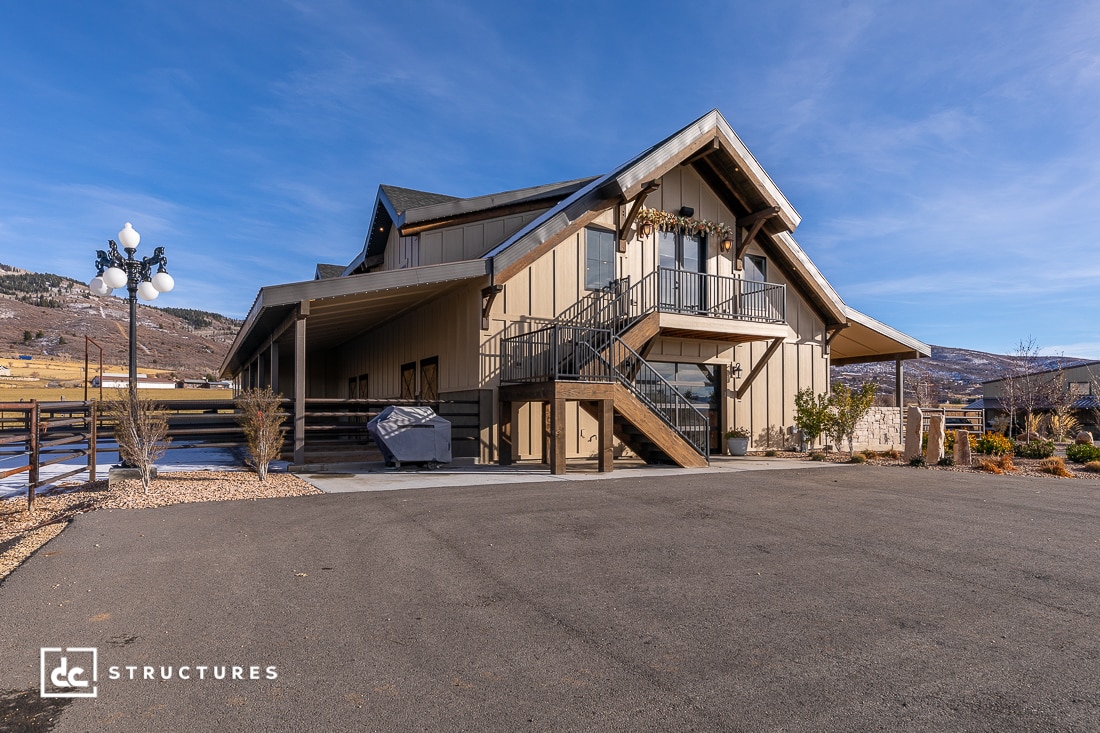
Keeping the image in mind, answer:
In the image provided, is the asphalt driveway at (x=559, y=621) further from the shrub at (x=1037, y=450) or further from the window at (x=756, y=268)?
the window at (x=756, y=268)

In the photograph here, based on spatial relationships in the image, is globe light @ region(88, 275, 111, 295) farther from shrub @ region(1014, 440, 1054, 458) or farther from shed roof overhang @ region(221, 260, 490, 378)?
shrub @ region(1014, 440, 1054, 458)

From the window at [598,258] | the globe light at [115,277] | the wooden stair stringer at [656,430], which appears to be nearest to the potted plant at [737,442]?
the wooden stair stringer at [656,430]

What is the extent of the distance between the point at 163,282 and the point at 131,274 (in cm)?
65

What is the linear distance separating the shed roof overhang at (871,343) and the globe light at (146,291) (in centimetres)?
1611

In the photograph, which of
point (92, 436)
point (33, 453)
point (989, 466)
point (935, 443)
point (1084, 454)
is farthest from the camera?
point (1084, 454)

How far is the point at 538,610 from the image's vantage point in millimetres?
4461

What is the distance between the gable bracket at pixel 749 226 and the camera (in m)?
16.2

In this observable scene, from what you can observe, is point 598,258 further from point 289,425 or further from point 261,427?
point 261,427

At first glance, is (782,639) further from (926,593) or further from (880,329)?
(880,329)

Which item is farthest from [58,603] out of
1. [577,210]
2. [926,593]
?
[577,210]

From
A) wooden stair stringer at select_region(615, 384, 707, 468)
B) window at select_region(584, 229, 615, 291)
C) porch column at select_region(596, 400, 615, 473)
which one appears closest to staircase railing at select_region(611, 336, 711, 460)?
wooden stair stringer at select_region(615, 384, 707, 468)

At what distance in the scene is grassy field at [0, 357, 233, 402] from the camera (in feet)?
154

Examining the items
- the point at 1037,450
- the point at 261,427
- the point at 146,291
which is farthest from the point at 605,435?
the point at 1037,450

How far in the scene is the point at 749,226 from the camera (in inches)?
667
